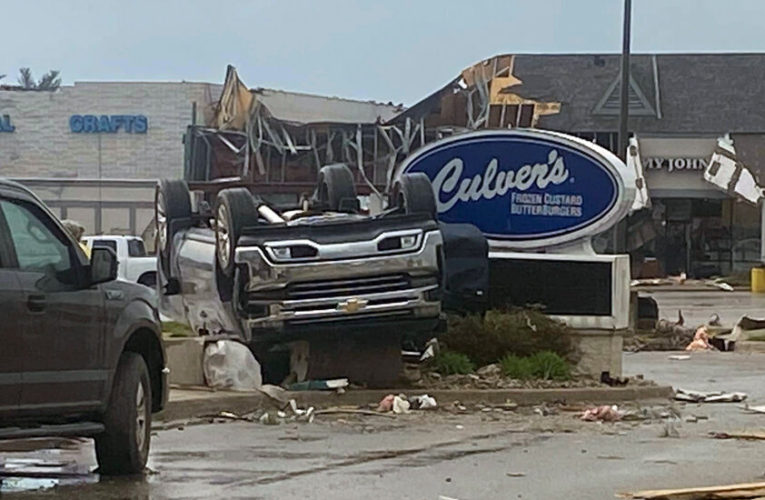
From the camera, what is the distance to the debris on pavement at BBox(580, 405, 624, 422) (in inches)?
591

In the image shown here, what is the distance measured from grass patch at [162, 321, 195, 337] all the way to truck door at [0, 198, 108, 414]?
8.28m

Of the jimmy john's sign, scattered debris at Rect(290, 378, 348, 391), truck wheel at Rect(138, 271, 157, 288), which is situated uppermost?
the jimmy john's sign

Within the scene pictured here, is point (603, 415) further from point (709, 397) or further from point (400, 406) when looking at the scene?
point (709, 397)

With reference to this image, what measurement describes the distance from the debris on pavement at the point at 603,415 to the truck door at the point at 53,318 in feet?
20.0

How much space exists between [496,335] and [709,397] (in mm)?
2406

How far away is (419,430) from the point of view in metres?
14.0

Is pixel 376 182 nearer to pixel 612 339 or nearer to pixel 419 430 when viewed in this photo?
pixel 612 339

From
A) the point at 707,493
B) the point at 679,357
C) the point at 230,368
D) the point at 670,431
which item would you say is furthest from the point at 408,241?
the point at 679,357

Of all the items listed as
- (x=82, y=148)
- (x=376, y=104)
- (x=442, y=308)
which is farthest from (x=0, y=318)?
(x=376, y=104)

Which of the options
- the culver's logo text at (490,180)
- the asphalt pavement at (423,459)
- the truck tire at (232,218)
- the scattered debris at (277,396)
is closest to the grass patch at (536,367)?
the asphalt pavement at (423,459)

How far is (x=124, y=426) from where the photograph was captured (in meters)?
10.5

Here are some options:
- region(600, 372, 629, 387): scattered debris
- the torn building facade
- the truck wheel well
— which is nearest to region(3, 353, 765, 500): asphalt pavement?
the truck wheel well

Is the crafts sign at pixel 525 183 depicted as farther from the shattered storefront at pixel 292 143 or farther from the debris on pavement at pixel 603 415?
the shattered storefront at pixel 292 143

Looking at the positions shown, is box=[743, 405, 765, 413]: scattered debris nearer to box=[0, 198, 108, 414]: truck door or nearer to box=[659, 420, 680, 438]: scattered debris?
box=[659, 420, 680, 438]: scattered debris
